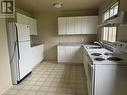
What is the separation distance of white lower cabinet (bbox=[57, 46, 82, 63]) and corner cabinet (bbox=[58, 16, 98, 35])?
73 centimetres

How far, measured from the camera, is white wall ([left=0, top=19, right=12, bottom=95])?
2.68 metres

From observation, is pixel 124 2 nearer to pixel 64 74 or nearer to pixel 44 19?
pixel 64 74

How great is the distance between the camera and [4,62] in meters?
2.80

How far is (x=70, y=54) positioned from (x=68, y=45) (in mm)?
412

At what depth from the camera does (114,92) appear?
6.00 ft

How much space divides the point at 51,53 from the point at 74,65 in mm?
1453

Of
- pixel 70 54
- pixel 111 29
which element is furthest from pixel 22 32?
pixel 111 29

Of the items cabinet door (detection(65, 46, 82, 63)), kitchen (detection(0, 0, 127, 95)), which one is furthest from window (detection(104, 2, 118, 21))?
cabinet door (detection(65, 46, 82, 63))

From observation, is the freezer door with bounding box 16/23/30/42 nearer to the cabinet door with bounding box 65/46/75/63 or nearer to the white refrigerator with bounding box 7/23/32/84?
the white refrigerator with bounding box 7/23/32/84

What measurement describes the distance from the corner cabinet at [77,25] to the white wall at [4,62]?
2777mm

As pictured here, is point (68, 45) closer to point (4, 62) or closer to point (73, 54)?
point (73, 54)

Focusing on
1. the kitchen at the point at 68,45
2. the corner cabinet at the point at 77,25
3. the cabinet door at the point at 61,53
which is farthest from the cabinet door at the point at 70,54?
the corner cabinet at the point at 77,25

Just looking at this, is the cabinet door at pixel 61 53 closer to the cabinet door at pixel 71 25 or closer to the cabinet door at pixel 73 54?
the cabinet door at pixel 73 54

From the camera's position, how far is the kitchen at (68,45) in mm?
2229
